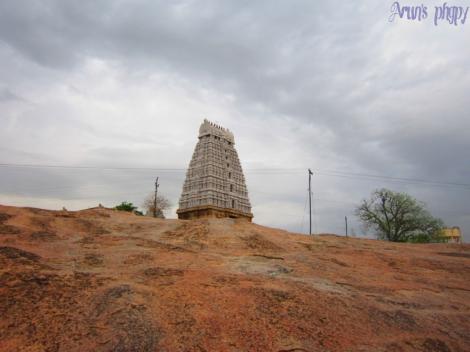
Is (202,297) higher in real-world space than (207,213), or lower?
lower

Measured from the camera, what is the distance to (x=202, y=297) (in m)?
6.79

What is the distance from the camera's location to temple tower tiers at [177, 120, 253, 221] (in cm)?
3769

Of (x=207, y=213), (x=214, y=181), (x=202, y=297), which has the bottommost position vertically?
(x=202, y=297)

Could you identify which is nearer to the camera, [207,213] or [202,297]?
[202,297]

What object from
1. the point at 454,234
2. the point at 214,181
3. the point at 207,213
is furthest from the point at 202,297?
the point at 454,234

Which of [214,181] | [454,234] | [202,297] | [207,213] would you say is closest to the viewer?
[202,297]

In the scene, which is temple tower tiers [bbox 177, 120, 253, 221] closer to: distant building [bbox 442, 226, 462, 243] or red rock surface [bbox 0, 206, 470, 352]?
red rock surface [bbox 0, 206, 470, 352]

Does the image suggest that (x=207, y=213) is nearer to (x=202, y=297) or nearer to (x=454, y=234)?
(x=202, y=297)

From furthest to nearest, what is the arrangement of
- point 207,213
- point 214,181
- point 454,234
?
point 454,234
point 214,181
point 207,213

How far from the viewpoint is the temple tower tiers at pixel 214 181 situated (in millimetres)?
37688

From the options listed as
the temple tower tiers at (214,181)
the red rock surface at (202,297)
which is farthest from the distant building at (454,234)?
the red rock surface at (202,297)

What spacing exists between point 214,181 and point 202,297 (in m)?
31.8

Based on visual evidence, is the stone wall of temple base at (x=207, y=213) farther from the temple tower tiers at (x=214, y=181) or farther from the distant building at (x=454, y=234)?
the distant building at (x=454, y=234)

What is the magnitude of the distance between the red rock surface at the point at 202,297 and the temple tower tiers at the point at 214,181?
25.8 m
